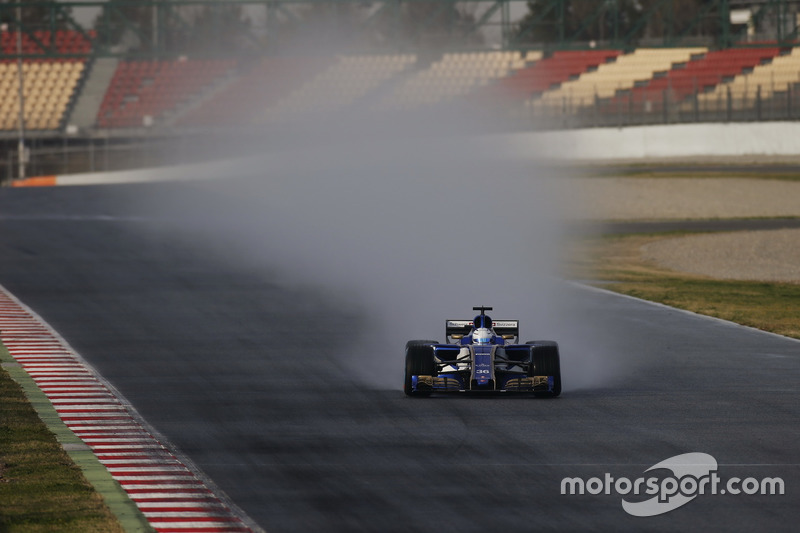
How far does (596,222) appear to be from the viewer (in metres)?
39.7

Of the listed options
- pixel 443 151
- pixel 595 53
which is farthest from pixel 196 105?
pixel 595 53

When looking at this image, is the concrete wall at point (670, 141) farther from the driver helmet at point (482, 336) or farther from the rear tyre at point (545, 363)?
the rear tyre at point (545, 363)

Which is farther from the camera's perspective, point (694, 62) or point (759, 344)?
point (694, 62)

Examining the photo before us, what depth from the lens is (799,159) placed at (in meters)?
54.3

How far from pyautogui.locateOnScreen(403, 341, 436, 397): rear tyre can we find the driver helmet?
0.47 meters

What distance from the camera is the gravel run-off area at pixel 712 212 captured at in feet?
94.5

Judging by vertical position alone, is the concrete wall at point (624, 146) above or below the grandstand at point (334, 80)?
below

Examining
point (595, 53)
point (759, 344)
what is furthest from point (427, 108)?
point (759, 344)

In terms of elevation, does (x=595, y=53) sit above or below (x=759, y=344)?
above

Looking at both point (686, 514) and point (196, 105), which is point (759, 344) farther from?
point (196, 105)

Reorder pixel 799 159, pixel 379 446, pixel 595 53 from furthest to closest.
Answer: pixel 595 53, pixel 799 159, pixel 379 446

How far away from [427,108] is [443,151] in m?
11.2

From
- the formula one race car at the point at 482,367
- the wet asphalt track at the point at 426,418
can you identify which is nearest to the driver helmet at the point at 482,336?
the formula one race car at the point at 482,367

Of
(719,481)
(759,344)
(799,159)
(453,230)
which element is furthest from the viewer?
(799,159)
